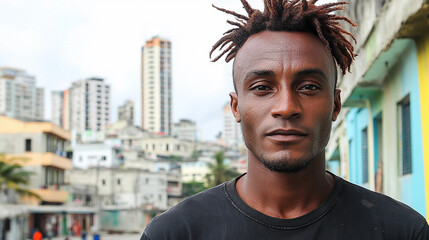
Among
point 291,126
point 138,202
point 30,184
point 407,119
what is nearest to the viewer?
point 291,126

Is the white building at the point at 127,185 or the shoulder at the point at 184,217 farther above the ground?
the shoulder at the point at 184,217

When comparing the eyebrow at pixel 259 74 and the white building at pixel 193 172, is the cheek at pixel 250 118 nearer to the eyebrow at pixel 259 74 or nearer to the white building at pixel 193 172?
the eyebrow at pixel 259 74

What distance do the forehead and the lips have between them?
22 cm

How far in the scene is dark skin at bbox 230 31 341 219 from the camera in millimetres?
2221

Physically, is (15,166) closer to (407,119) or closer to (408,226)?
(407,119)

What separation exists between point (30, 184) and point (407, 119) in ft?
132

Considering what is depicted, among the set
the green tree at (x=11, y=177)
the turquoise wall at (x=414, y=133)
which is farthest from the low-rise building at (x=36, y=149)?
the turquoise wall at (x=414, y=133)

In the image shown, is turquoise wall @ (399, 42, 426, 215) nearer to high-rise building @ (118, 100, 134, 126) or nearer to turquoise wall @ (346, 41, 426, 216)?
turquoise wall @ (346, 41, 426, 216)

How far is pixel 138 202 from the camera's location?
72.1m

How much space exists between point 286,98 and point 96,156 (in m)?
77.5

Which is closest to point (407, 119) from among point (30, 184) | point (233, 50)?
point (233, 50)

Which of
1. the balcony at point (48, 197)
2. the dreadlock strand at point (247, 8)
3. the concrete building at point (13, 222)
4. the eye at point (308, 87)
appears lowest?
the concrete building at point (13, 222)

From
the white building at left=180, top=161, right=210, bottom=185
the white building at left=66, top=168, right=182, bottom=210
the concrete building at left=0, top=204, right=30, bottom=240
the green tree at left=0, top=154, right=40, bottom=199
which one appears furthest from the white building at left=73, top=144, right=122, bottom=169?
the concrete building at left=0, top=204, right=30, bottom=240

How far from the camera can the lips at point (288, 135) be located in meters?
2.20
